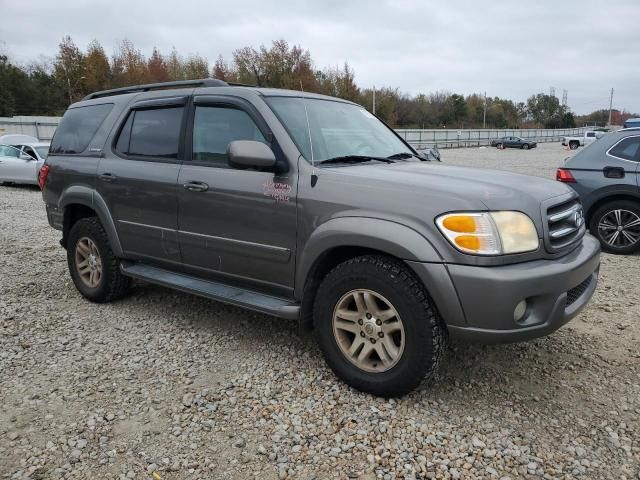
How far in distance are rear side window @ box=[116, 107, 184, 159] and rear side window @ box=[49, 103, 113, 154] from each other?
0.43m

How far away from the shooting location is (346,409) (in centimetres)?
297

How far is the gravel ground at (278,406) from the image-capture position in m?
2.53

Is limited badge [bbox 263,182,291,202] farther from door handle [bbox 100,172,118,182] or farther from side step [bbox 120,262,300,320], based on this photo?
door handle [bbox 100,172,118,182]

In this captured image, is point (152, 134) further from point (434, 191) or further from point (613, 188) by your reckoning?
point (613, 188)

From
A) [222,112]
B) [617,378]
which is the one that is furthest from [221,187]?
[617,378]

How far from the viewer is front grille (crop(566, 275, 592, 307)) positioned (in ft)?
9.65

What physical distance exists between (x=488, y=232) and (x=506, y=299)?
0.36m

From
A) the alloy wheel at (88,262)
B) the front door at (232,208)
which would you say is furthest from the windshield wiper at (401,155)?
the alloy wheel at (88,262)

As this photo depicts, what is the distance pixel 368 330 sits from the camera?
3.00 meters

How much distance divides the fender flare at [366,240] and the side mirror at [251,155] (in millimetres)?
551

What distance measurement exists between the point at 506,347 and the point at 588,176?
13.3 feet

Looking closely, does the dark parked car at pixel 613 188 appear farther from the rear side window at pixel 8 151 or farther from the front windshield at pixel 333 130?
the rear side window at pixel 8 151

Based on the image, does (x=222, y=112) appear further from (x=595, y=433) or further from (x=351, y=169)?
(x=595, y=433)

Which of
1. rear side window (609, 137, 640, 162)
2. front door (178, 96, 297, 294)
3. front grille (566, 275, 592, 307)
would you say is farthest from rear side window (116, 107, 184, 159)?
rear side window (609, 137, 640, 162)
